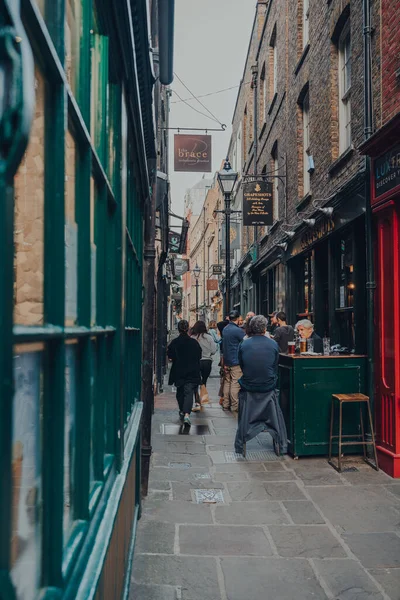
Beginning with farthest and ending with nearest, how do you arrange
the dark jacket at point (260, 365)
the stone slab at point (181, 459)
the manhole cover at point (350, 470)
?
1. the dark jacket at point (260, 365)
2. the stone slab at point (181, 459)
3. the manhole cover at point (350, 470)

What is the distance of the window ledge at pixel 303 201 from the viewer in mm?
11754

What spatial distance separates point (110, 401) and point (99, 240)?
790 mm

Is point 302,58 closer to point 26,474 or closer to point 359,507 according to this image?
point 359,507

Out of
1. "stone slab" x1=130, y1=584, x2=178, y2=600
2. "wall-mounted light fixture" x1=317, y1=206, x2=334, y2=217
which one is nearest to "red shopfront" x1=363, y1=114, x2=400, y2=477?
"wall-mounted light fixture" x1=317, y1=206, x2=334, y2=217

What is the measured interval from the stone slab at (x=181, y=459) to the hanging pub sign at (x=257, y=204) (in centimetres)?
750

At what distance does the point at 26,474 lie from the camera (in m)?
1.14

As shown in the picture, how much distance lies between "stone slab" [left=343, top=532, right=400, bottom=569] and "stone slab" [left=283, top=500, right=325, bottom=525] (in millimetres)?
434

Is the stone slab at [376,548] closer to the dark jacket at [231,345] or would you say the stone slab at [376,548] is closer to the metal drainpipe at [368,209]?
the metal drainpipe at [368,209]

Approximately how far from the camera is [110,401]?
2639mm

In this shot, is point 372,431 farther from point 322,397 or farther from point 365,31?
point 365,31

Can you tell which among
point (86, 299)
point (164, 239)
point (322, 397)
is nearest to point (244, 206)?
point (164, 239)

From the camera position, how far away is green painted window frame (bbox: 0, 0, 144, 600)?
1.25 meters

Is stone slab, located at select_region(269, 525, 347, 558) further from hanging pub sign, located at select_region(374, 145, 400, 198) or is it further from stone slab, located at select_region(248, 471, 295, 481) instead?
hanging pub sign, located at select_region(374, 145, 400, 198)

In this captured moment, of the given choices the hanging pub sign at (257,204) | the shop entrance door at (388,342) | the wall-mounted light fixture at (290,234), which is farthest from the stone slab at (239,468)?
the hanging pub sign at (257,204)
